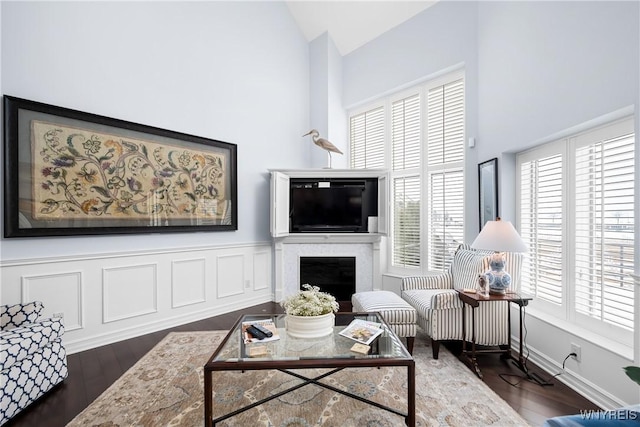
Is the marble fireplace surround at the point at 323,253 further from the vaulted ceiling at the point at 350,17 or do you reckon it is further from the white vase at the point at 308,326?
the vaulted ceiling at the point at 350,17

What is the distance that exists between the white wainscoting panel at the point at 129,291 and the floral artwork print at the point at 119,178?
0.55m

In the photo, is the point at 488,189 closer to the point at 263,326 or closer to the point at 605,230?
the point at 605,230

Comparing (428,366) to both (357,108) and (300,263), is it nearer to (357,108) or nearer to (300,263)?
(300,263)

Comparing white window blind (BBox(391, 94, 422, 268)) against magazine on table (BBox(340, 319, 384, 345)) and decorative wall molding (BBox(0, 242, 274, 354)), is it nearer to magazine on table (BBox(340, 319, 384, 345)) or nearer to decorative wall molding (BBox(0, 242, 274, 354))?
decorative wall molding (BBox(0, 242, 274, 354))

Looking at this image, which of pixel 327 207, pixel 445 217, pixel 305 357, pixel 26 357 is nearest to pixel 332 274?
pixel 327 207

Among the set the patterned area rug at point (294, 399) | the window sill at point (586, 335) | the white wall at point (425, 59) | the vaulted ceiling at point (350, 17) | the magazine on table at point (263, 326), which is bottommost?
the patterned area rug at point (294, 399)

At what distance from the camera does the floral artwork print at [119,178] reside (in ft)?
8.55

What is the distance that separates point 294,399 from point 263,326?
1.64 ft

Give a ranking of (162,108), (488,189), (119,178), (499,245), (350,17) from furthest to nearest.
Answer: (350,17)
(162,108)
(488,189)
(119,178)
(499,245)

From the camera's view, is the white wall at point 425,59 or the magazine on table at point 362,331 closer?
the magazine on table at point 362,331

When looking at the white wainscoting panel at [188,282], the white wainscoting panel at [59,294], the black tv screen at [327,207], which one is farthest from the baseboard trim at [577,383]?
the white wainscoting panel at [59,294]

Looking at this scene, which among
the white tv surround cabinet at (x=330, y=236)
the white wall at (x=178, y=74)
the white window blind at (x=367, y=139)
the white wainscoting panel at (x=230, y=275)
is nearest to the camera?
the white wall at (x=178, y=74)

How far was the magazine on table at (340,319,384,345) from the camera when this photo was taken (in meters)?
1.87

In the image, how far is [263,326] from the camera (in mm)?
2076
